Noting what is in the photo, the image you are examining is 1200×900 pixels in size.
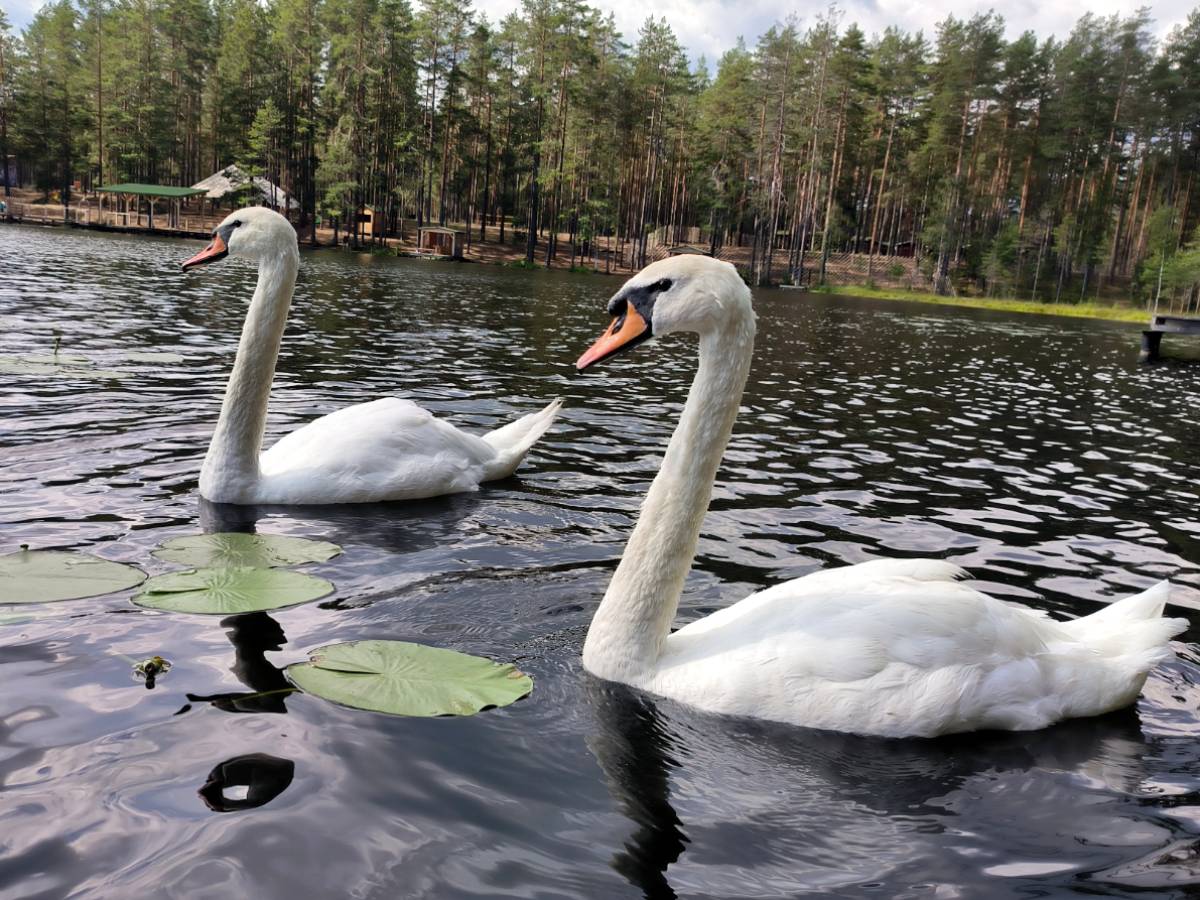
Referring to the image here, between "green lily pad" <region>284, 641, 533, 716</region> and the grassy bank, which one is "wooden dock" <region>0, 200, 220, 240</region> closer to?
the grassy bank

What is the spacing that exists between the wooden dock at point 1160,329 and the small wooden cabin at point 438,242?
48.3 m

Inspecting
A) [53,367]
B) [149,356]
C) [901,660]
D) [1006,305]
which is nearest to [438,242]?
[1006,305]

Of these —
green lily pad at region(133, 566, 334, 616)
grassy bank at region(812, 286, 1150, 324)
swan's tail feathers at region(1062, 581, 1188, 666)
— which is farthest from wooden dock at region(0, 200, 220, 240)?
swan's tail feathers at region(1062, 581, 1188, 666)

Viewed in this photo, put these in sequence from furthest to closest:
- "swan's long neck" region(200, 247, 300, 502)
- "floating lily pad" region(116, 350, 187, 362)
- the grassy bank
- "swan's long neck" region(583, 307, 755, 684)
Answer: the grassy bank → "floating lily pad" region(116, 350, 187, 362) → "swan's long neck" region(200, 247, 300, 502) → "swan's long neck" region(583, 307, 755, 684)

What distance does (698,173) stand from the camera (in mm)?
80000

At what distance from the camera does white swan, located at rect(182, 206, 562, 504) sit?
5.65m

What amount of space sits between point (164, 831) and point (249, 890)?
1.25 ft

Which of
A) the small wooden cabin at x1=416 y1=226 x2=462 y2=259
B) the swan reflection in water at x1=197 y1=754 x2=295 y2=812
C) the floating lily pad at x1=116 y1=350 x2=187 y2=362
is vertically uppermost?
the small wooden cabin at x1=416 y1=226 x2=462 y2=259

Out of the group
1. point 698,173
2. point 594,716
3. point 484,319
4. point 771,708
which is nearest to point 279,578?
point 594,716

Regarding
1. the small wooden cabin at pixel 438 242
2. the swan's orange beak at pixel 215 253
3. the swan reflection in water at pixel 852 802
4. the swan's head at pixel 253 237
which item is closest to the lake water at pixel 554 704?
the swan reflection in water at pixel 852 802

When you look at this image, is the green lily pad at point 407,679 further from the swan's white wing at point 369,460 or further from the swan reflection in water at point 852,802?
the swan's white wing at point 369,460

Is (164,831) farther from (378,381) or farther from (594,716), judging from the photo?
(378,381)

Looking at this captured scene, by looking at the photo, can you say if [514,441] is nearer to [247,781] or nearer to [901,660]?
[901,660]

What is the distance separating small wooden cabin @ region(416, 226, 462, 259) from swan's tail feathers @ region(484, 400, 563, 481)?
58.6 metres
